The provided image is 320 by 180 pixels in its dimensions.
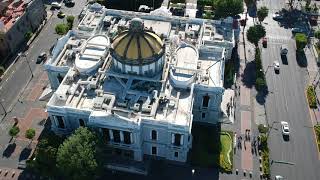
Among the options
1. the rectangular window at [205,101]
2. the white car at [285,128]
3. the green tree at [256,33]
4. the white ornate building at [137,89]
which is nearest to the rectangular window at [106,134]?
the white ornate building at [137,89]

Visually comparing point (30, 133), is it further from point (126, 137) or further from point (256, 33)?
point (256, 33)

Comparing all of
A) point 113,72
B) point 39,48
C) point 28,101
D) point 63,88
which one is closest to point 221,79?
point 113,72

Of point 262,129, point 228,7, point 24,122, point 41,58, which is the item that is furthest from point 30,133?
point 228,7

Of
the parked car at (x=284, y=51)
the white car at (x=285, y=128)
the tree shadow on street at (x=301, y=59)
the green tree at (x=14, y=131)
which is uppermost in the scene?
the parked car at (x=284, y=51)

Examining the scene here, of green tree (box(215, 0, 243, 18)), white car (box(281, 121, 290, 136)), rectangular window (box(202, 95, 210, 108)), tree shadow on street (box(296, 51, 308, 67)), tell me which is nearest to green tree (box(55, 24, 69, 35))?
green tree (box(215, 0, 243, 18))

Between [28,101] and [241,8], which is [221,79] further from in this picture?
[28,101]

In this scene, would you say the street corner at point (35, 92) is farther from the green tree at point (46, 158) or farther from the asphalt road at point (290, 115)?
the asphalt road at point (290, 115)

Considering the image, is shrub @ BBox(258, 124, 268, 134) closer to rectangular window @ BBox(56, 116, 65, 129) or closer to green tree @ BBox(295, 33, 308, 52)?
green tree @ BBox(295, 33, 308, 52)
